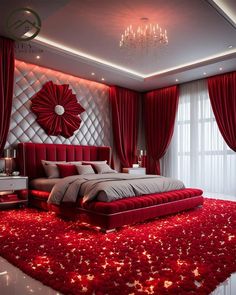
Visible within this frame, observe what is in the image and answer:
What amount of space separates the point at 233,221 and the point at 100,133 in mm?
3945

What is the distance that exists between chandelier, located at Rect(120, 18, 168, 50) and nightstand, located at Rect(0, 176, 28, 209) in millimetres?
2939

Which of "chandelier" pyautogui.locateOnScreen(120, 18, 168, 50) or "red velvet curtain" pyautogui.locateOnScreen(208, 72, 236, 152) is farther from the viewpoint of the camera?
"red velvet curtain" pyautogui.locateOnScreen(208, 72, 236, 152)

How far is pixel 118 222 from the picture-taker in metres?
3.27

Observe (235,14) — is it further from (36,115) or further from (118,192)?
(36,115)

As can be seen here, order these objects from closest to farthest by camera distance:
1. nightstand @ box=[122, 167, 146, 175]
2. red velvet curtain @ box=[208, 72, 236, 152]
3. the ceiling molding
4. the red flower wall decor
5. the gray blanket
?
the gray blanket
the ceiling molding
the red flower wall decor
red velvet curtain @ box=[208, 72, 236, 152]
nightstand @ box=[122, 167, 146, 175]

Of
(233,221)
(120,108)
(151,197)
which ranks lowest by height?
(233,221)

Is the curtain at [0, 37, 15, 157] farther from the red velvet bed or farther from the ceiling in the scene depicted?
the red velvet bed

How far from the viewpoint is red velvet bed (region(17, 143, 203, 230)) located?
3.27 metres

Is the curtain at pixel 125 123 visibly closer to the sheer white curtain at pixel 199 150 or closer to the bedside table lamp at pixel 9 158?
the sheer white curtain at pixel 199 150

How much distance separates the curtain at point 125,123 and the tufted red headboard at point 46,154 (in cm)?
77

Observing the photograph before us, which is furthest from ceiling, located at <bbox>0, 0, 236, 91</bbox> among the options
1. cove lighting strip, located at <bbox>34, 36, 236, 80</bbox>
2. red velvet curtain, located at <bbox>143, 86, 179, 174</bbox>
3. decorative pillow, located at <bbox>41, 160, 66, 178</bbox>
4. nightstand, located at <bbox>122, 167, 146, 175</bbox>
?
nightstand, located at <bbox>122, 167, 146, 175</bbox>

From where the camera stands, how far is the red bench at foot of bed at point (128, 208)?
3.22 meters

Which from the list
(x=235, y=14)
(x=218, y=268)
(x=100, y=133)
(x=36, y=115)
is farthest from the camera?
(x=100, y=133)

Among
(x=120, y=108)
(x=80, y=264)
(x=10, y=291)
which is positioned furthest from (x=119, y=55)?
(x=10, y=291)
